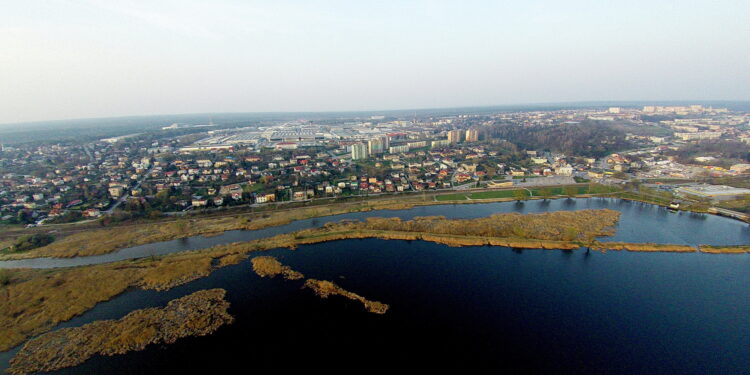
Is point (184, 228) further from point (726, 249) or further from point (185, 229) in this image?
point (726, 249)

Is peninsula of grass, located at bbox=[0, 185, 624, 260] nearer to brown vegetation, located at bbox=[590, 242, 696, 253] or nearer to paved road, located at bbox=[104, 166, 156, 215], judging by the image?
paved road, located at bbox=[104, 166, 156, 215]

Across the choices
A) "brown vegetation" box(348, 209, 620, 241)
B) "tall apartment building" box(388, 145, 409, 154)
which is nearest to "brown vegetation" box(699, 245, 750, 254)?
"brown vegetation" box(348, 209, 620, 241)

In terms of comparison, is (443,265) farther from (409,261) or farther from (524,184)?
(524,184)

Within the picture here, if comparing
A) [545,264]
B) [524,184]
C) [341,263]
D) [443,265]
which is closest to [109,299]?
[341,263]

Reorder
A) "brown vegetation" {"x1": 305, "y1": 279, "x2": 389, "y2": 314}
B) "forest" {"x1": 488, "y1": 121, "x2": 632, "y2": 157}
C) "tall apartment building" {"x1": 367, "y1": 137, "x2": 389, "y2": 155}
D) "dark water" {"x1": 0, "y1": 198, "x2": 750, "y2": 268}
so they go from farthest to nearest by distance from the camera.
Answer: "tall apartment building" {"x1": 367, "y1": 137, "x2": 389, "y2": 155}
"forest" {"x1": 488, "y1": 121, "x2": 632, "y2": 157}
"dark water" {"x1": 0, "y1": 198, "x2": 750, "y2": 268}
"brown vegetation" {"x1": 305, "y1": 279, "x2": 389, "y2": 314}

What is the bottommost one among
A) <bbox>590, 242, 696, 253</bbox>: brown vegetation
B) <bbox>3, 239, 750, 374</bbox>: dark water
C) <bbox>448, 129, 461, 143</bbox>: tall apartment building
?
<bbox>3, 239, 750, 374</bbox>: dark water

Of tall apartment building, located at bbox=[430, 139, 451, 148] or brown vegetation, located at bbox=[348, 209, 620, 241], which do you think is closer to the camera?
brown vegetation, located at bbox=[348, 209, 620, 241]
